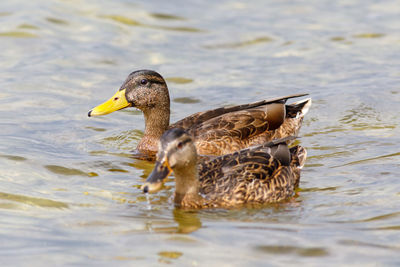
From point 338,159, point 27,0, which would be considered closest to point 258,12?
point 27,0

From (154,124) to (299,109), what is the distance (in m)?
2.28

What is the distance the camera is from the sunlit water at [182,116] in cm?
695

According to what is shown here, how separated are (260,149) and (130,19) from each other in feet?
29.9

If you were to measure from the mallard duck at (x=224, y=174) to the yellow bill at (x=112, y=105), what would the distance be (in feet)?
8.12

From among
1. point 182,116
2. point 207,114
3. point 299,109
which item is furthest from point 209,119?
point 182,116

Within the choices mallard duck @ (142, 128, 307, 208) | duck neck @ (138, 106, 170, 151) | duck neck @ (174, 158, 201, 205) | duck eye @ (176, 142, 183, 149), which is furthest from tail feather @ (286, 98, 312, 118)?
duck eye @ (176, 142, 183, 149)

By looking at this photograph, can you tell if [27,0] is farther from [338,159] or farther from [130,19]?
[338,159]

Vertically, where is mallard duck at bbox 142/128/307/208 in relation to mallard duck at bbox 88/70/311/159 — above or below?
below

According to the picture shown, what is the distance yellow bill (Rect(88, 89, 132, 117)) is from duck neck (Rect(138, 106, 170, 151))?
0.43 meters

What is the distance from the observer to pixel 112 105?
10852 millimetres

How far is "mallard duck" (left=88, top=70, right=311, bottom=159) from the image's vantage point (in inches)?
417

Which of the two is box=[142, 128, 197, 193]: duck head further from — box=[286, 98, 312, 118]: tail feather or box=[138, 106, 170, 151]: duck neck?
box=[286, 98, 312, 118]: tail feather

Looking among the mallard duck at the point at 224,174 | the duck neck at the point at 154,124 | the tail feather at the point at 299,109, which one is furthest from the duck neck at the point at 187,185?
the tail feather at the point at 299,109

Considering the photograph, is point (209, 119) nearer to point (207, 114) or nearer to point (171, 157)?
point (207, 114)
